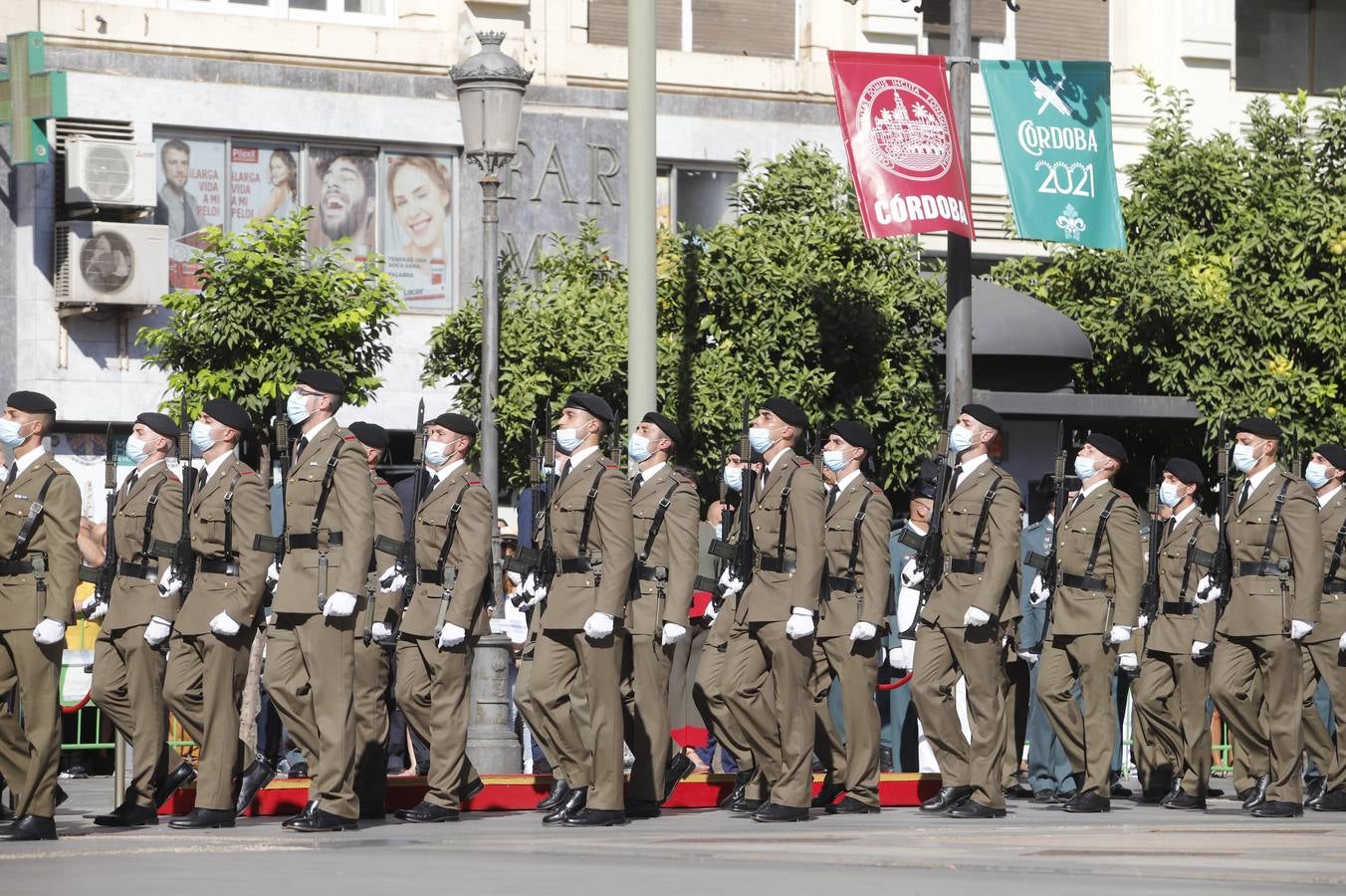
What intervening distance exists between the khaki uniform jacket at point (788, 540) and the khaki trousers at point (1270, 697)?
2.56 m

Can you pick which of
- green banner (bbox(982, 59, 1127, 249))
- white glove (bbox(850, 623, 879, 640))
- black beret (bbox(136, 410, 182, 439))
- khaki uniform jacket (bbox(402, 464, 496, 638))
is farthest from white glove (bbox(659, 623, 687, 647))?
green banner (bbox(982, 59, 1127, 249))

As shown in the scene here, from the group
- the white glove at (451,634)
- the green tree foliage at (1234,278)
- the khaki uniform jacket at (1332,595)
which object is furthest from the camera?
the green tree foliage at (1234,278)

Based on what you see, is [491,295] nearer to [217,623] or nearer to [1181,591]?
[1181,591]

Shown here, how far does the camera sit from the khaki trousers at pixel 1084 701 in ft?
49.6

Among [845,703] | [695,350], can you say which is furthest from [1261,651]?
[695,350]

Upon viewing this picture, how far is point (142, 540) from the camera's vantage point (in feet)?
44.6

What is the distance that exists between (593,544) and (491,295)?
3844mm

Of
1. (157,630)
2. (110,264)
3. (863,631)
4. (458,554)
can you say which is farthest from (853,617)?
(110,264)

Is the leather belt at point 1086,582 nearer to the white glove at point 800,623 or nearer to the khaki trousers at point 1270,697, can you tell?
the khaki trousers at point 1270,697

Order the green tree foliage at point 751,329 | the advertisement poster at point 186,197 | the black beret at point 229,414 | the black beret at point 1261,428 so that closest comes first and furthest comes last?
the black beret at point 229,414 < the black beret at point 1261,428 < the green tree foliage at point 751,329 < the advertisement poster at point 186,197

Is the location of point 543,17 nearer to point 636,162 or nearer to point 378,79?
point 378,79

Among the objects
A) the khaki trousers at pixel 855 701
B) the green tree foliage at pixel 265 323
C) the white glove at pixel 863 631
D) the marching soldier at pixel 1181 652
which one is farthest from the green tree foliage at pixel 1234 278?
the white glove at pixel 863 631

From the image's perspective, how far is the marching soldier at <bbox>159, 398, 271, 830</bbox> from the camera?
13094 millimetres

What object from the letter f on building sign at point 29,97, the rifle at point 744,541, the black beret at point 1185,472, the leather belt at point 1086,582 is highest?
the letter f on building sign at point 29,97
